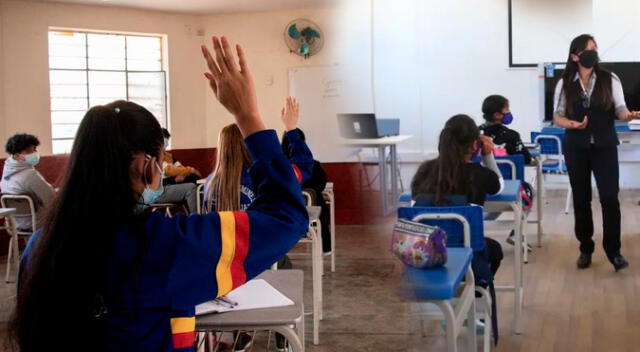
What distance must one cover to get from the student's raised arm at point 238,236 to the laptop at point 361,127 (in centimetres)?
9

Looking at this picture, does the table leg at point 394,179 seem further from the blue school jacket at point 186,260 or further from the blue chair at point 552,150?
the blue chair at point 552,150

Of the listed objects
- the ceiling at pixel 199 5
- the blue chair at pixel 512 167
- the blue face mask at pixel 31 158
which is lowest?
the blue chair at pixel 512 167

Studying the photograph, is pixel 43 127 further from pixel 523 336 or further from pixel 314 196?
pixel 523 336

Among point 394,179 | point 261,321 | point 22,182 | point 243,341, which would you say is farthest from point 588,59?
point 22,182

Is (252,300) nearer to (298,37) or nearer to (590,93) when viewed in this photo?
(590,93)

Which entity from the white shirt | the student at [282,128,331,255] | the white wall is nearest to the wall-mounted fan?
the student at [282,128,331,255]

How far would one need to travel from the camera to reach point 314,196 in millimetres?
3875

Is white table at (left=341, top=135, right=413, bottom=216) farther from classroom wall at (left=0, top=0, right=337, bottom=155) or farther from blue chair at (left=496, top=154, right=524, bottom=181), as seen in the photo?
classroom wall at (left=0, top=0, right=337, bottom=155)

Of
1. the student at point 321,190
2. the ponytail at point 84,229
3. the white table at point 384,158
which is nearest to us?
the white table at point 384,158

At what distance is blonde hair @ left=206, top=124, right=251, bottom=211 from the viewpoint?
2.37 meters

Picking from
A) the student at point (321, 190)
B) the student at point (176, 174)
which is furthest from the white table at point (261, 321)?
the student at point (176, 174)

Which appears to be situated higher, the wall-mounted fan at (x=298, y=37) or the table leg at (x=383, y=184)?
the wall-mounted fan at (x=298, y=37)

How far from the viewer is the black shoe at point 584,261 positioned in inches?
128

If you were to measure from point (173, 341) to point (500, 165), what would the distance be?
2.73 metres
